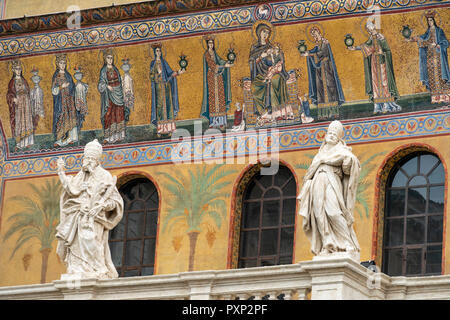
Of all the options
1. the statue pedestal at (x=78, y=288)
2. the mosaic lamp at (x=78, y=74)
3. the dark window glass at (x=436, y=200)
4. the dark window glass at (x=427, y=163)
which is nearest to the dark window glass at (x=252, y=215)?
the dark window glass at (x=427, y=163)

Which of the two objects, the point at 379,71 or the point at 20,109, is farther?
the point at 20,109

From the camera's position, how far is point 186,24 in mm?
28656

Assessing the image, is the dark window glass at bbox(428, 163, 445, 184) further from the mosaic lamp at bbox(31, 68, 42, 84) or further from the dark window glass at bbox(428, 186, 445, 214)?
the mosaic lamp at bbox(31, 68, 42, 84)

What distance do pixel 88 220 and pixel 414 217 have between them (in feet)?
21.2

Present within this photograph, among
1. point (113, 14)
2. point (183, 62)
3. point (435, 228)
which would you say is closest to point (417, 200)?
point (435, 228)

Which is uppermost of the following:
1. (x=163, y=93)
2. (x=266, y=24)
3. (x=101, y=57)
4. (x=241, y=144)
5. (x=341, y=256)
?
(x=266, y=24)

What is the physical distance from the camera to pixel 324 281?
20.2 m

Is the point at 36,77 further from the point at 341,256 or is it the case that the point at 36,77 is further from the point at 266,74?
the point at 341,256

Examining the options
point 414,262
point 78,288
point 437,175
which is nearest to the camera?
point 78,288

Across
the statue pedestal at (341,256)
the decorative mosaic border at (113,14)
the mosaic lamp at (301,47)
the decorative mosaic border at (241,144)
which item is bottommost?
the statue pedestal at (341,256)

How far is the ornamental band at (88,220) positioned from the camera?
23016mm

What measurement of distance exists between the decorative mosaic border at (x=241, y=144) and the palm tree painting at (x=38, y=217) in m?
0.40

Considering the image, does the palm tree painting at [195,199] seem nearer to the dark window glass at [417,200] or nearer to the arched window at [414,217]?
the arched window at [414,217]
